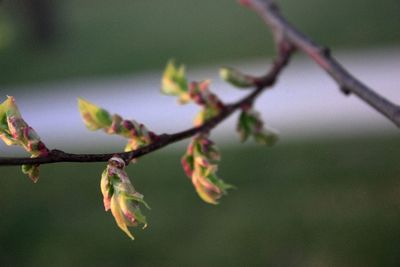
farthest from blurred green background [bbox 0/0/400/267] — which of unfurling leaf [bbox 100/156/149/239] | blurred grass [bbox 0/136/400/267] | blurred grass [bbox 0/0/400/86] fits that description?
unfurling leaf [bbox 100/156/149/239]

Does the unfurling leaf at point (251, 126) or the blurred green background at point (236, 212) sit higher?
the unfurling leaf at point (251, 126)


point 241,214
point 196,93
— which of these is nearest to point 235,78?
point 196,93

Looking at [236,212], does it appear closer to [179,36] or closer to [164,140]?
[164,140]

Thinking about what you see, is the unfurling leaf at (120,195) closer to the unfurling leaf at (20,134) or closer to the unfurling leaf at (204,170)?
the unfurling leaf at (20,134)

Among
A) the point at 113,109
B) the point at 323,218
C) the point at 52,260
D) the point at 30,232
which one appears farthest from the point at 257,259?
the point at 113,109

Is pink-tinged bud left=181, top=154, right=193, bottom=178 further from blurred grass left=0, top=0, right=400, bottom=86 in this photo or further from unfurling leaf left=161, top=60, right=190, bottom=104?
blurred grass left=0, top=0, right=400, bottom=86

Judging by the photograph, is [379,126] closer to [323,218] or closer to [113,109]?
[323,218]

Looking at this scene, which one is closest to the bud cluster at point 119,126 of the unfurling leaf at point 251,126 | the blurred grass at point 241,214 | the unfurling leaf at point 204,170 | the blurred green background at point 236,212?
the unfurling leaf at point 204,170
